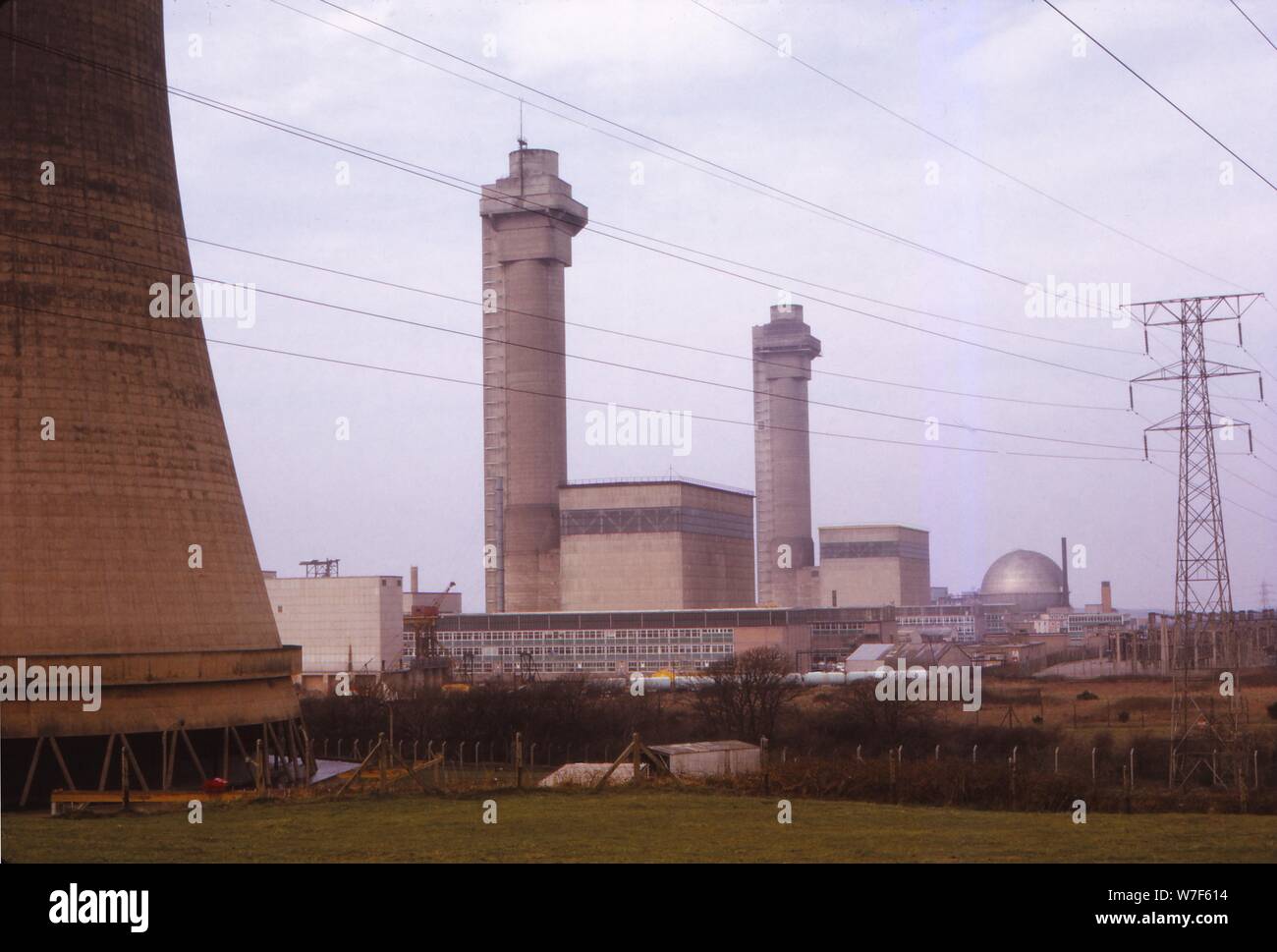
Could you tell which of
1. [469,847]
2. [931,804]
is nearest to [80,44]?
[469,847]

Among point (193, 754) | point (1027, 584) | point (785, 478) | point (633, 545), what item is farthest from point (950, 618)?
point (193, 754)

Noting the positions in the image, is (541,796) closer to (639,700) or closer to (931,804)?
(931,804)

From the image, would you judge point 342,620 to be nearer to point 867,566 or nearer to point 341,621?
point 341,621

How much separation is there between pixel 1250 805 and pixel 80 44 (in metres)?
23.4

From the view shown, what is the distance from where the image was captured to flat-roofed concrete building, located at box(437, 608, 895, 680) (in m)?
79.0

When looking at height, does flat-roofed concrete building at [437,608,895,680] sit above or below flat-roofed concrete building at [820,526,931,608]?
below

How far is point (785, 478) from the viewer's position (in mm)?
134875

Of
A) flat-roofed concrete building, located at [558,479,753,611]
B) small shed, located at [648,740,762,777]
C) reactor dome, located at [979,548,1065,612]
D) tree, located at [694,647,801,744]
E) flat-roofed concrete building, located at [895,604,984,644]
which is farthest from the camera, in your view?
reactor dome, located at [979,548,1065,612]

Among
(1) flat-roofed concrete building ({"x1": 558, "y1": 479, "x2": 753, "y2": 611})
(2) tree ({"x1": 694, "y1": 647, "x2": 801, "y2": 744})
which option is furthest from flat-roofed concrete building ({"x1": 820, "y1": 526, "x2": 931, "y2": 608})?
(2) tree ({"x1": 694, "y1": 647, "x2": 801, "y2": 744})

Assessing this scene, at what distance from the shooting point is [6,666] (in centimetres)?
2169

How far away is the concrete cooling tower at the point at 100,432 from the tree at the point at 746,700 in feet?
61.8

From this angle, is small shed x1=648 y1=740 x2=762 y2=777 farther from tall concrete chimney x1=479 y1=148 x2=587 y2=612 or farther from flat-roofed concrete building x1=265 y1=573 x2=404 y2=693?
tall concrete chimney x1=479 y1=148 x2=587 y2=612

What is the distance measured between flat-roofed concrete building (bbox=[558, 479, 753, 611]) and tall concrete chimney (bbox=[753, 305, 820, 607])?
1659 inches
